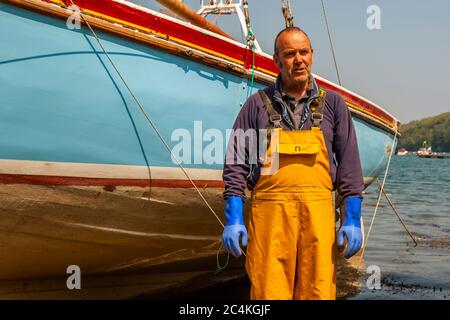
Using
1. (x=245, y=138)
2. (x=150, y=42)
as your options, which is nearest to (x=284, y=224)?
(x=245, y=138)

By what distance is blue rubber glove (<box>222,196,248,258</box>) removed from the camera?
12.2 feet

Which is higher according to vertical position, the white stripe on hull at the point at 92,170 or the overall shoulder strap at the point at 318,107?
the overall shoulder strap at the point at 318,107

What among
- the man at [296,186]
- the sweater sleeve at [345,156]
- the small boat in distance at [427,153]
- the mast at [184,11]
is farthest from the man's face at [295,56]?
the small boat in distance at [427,153]

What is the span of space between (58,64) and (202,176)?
1619 millimetres

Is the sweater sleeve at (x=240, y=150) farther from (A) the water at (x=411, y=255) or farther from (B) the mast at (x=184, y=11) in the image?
(A) the water at (x=411, y=255)

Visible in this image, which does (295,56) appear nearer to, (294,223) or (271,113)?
(271,113)

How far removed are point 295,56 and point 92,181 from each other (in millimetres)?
1830

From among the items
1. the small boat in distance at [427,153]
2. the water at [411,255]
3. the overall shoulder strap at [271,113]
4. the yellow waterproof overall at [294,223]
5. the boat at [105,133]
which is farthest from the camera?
A: the small boat in distance at [427,153]

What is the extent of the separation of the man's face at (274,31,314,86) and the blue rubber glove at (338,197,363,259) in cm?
83

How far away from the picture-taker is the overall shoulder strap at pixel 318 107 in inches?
148

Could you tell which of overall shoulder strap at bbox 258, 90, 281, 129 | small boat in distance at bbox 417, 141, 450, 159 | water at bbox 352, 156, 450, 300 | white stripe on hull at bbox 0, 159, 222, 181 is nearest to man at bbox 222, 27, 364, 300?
overall shoulder strap at bbox 258, 90, 281, 129

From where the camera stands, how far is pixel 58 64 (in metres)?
Result: 4.23

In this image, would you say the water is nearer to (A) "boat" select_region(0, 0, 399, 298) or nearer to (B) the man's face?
(A) "boat" select_region(0, 0, 399, 298)
